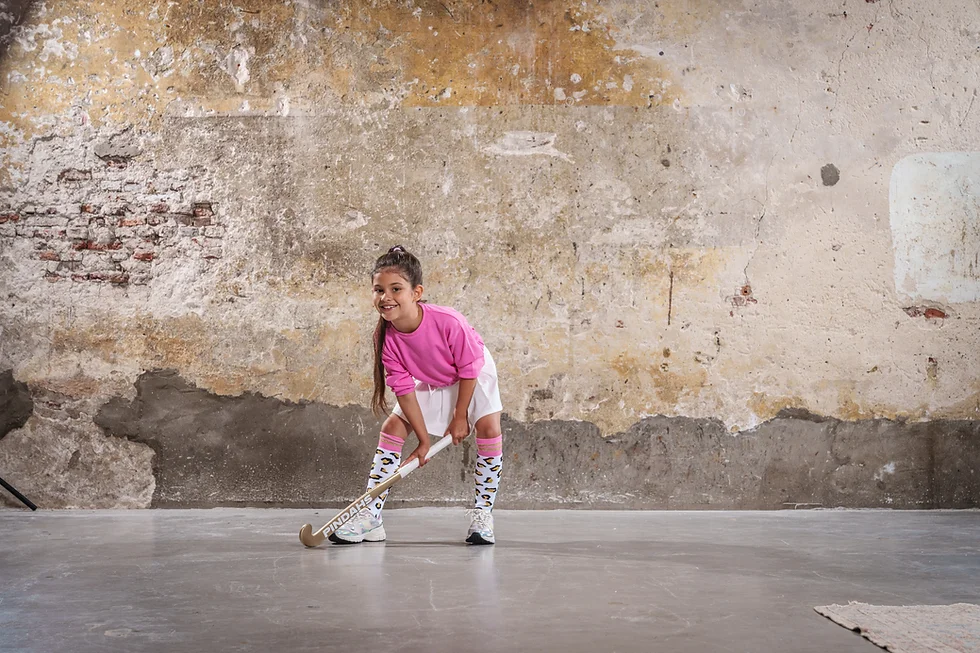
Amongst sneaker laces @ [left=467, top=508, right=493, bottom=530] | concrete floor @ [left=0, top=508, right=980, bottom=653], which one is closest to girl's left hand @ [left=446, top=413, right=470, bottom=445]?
sneaker laces @ [left=467, top=508, right=493, bottom=530]

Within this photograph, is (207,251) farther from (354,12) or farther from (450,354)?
(450,354)

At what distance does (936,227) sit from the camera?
14.8 ft

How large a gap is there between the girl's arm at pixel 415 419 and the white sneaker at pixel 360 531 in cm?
27

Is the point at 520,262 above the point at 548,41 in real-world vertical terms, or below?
below

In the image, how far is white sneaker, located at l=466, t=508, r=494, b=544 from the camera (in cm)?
341

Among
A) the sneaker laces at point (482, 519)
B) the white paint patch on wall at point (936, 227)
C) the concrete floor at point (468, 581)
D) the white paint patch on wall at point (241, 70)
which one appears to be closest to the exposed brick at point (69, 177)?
the white paint patch on wall at point (241, 70)

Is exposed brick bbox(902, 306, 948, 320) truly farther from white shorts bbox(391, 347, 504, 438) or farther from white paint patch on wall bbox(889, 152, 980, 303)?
white shorts bbox(391, 347, 504, 438)

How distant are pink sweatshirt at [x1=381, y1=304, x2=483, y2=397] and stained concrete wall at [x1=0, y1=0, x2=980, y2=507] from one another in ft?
3.33

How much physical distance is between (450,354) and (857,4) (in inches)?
110

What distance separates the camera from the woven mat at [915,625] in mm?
2008

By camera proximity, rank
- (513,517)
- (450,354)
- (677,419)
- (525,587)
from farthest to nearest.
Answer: (677,419) < (513,517) < (450,354) < (525,587)

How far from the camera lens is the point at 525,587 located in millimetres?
2633

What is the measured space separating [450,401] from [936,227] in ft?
8.70

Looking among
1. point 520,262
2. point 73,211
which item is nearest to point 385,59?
point 520,262
